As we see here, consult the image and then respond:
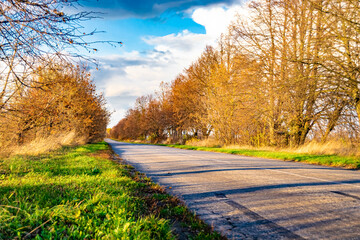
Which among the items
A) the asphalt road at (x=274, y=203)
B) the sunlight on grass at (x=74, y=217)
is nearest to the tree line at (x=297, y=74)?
the asphalt road at (x=274, y=203)

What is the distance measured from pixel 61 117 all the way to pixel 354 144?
1804cm

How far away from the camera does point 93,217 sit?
3111 millimetres

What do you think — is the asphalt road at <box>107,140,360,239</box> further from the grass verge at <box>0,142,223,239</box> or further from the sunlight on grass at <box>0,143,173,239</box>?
the sunlight on grass at <box>0,143,173,239</box>

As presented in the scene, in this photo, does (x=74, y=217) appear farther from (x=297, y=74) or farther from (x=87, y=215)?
(x=297, y=74)

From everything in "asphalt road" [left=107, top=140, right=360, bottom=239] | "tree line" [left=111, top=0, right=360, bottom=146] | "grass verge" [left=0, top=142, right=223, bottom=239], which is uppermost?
"tree line" [left=111, top=0, right=360, bottom=146]

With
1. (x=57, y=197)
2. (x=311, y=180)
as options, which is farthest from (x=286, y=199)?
(x=57, y=197)

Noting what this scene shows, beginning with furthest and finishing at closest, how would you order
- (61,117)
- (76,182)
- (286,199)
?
(61,117), (76,182), (286,199)

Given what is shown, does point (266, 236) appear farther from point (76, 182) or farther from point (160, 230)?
point (76, 182)

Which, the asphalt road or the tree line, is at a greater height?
the tree line

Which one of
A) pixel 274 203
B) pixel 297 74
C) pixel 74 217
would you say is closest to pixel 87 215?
pixel 74 217

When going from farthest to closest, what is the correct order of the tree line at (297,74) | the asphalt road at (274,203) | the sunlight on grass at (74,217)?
the tree line at (297,74) < the asphalt road at (274,203) < the sunlight on grass at (74,217)

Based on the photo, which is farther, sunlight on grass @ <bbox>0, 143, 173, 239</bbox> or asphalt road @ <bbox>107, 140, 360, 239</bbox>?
asphalt road @ <bbox>107, 140, 360, 239</bbox>

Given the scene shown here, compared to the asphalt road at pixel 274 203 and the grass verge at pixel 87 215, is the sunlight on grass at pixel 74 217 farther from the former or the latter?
the asphalt road at pixel 274 203

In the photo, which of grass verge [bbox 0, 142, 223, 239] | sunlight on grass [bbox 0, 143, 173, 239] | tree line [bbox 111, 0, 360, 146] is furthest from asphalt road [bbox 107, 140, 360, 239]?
tree line [bbox 111, 0, 360, 146]
